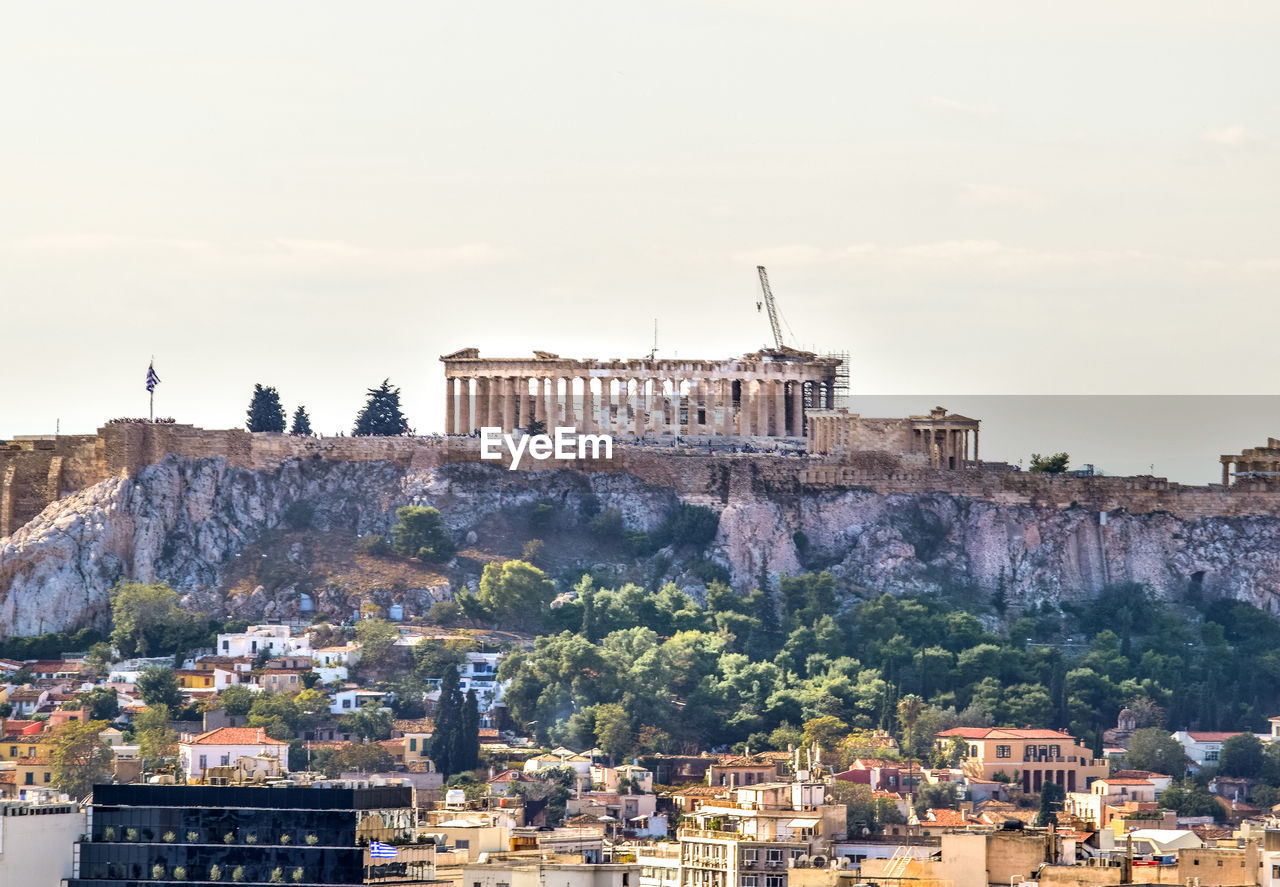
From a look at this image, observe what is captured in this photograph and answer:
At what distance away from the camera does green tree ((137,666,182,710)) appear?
132 m

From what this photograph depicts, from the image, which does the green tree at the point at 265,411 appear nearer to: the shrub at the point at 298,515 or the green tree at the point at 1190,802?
the shrub at the point at 298,515

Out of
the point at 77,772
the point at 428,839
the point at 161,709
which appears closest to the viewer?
the point at 428,839

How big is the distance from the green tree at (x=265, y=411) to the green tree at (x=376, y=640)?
9806mm

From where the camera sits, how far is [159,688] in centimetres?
13238

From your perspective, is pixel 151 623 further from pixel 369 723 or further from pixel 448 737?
pixel 448 737

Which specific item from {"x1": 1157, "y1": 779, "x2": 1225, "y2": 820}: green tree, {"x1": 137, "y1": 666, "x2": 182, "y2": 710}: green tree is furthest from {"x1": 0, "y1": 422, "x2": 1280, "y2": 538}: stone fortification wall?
{"x1": 1157, "y1": 779, "x2": 1225, "y2": 820}: green tree

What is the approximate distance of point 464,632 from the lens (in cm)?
13850

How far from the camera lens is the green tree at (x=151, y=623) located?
136500mm

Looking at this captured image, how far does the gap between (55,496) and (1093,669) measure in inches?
1279

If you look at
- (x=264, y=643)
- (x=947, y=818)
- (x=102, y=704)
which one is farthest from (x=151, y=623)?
(x=947, y=818)

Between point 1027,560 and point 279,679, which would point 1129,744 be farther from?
point 279,679

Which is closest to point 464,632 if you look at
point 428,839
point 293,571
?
point 293,571

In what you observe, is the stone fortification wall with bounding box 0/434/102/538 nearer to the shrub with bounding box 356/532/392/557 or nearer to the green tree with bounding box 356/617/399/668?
the shrub with bounding box 356/532/392/557

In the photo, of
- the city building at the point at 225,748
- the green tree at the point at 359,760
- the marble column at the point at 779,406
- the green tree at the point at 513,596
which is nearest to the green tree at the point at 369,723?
the green tree at the point at 359,760
